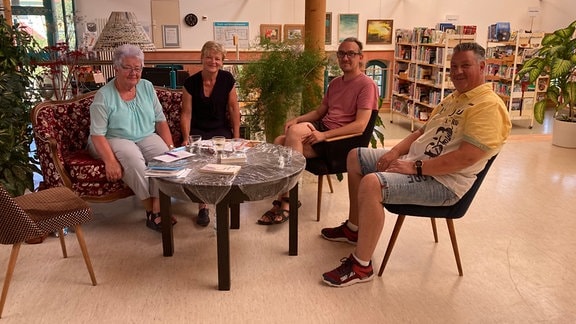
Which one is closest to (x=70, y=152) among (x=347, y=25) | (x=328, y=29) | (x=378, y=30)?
(x=328, y=29)

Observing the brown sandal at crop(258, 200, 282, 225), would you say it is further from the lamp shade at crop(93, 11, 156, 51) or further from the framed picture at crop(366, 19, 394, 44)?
the framed picture at crop(366, 19, 394, 44)

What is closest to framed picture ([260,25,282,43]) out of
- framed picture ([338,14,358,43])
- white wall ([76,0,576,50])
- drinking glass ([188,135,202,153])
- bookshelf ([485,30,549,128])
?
white wall ([76,0,576,50])

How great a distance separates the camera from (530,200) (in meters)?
3.97

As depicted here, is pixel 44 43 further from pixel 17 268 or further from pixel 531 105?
pixel 531 105

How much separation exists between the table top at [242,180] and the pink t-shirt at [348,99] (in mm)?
686

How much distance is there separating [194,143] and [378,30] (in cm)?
723

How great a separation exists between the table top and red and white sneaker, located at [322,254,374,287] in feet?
1.73

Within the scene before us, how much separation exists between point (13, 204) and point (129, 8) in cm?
741

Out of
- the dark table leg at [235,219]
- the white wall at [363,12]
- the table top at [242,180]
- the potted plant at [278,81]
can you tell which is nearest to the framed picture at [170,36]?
the white wall at [363,12]

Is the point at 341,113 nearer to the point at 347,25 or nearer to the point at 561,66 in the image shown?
the point at 561,66

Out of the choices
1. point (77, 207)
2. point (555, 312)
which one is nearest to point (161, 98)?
point (77, 207)

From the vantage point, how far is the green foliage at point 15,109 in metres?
3.20

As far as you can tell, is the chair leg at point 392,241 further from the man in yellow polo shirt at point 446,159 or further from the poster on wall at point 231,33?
the poster on wall at point 231,33

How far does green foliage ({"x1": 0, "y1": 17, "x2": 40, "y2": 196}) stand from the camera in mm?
3197
